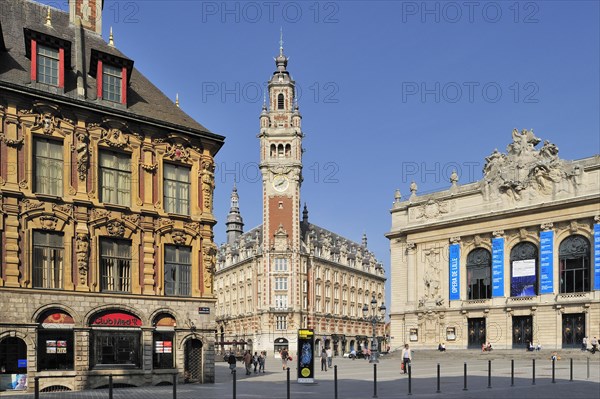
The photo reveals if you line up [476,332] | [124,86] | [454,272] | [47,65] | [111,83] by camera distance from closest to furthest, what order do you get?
1. [47,65]
2. [111,83]
3. [124,86]
4. [476,332]
5. [454,272]

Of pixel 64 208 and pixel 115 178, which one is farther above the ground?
pixel 115 178

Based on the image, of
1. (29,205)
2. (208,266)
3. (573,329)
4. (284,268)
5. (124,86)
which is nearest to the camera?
(29,205)

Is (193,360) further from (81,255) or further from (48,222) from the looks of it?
(48,222)

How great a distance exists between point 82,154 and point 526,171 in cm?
5000

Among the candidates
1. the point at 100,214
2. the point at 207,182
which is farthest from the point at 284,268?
the point at 100,214

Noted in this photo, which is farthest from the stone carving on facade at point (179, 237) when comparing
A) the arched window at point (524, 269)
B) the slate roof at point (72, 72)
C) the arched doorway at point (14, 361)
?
the arched window at point (524, 269)

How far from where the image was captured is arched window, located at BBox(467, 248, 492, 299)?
72.4m

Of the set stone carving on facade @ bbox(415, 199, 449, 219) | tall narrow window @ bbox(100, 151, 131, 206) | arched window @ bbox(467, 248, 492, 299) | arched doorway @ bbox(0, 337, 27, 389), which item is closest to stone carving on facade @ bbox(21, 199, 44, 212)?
tall narrow window @ bbox(100, 151, 131, 206)

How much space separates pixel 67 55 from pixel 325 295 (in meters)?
89.3

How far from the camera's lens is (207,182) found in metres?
34.7

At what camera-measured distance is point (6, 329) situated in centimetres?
2722

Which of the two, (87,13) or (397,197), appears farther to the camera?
(397,197)

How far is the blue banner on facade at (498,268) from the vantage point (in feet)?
231

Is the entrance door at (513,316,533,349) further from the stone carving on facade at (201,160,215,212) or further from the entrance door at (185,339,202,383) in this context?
the stone carving on facade at (201,160,215,212)
